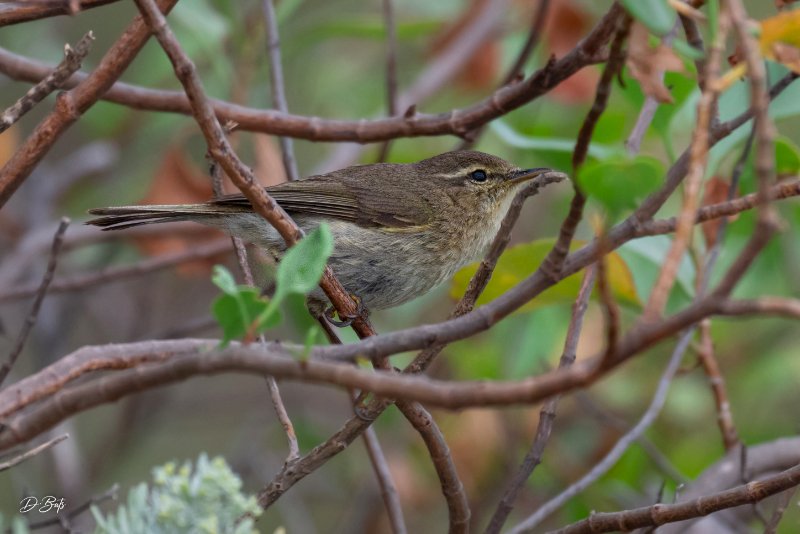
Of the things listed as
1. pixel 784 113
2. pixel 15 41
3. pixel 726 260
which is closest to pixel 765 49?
pixel 784 113

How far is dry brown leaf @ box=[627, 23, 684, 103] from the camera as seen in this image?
5.44 feet

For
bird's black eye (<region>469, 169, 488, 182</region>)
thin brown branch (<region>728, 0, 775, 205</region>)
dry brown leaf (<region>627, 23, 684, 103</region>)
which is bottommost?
thin brown branch (<region>728, 0, 775, 205</region>)

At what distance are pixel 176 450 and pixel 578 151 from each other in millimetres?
5275

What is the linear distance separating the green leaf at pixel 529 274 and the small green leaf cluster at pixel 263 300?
1.56 metres

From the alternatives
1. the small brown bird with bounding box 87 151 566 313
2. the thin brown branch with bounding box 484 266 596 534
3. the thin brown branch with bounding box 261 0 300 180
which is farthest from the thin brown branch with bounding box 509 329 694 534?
the thin brown branch with bounding box 261 0 300 180

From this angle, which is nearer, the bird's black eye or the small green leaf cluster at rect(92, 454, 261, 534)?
the small green leaf cluster at rect(92, 454, 261, 534)

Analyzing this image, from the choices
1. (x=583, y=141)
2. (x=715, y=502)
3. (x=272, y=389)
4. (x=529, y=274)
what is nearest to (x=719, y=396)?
(x=529, y=274)

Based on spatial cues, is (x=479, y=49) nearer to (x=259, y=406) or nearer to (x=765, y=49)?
(x=259, y=406)

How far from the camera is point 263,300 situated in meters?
1.57

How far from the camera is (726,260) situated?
145 inches

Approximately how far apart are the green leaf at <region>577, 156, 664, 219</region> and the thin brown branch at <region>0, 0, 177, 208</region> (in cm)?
131

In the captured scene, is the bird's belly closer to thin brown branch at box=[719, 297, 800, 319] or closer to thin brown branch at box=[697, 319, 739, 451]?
thin brown branch at box=[697, 319, 739, 451]

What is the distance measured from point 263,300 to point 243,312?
4cm

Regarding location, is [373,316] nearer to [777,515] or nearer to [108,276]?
[108,276]
